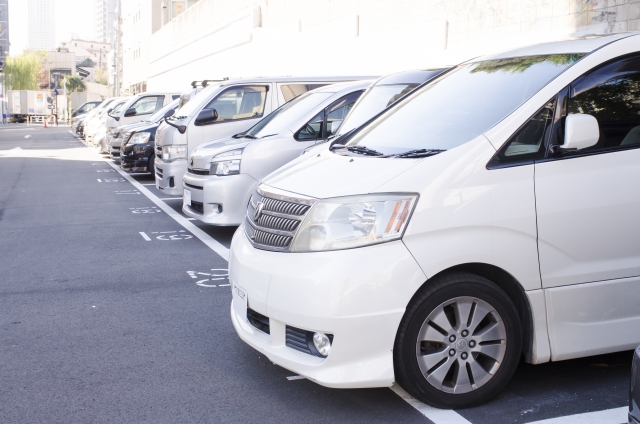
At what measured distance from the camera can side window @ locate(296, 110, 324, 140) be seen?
873 centimetres

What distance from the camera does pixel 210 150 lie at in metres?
8.86

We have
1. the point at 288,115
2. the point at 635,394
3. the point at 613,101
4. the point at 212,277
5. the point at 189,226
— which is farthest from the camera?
the point at 189,226

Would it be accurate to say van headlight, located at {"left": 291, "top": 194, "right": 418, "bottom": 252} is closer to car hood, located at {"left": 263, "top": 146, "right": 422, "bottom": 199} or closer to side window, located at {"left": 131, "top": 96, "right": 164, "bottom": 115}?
car hood, located at {"left": 263, "top": 146, "right": 422, "bottom": 199}

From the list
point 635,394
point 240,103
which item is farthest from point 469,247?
point 240,103

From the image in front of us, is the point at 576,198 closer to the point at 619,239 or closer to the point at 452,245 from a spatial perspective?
the point at 619,239

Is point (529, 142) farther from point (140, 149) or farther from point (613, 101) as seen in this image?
point (140, 149)

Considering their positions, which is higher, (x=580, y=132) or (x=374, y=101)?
(x=374, y=101)

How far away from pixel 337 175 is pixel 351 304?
31.6 inches

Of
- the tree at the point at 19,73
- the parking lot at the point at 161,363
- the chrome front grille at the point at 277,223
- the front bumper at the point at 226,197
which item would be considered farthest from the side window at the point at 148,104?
the tree at the point at 19,73

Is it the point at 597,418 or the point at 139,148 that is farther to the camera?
the point at 139,148

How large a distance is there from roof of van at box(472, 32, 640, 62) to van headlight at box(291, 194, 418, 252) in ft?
4.90

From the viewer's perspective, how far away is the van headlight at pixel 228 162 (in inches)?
336

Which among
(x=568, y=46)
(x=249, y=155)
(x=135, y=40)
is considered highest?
(x=135, y=40)

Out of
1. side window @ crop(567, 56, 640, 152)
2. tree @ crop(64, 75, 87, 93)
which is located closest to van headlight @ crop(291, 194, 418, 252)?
side window @ crop(567, 56, 640, 152)
